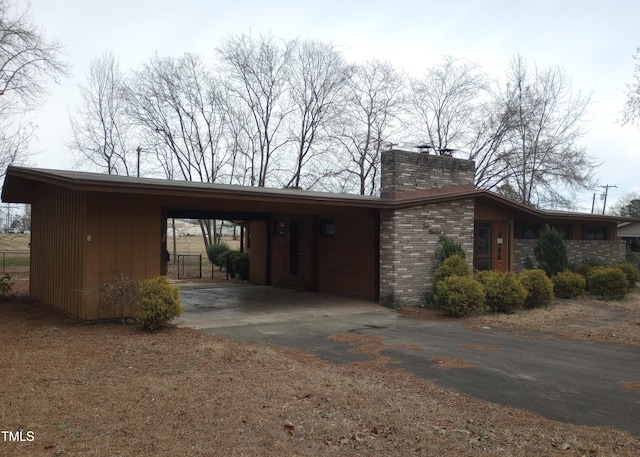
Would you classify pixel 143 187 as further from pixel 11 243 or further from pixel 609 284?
pixel 11 243

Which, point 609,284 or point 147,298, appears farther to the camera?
point 609,284

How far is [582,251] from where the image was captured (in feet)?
65.4

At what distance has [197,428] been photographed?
4.49 m

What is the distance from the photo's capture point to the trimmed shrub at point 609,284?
51.7 ft

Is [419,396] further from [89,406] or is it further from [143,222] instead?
[143,222]

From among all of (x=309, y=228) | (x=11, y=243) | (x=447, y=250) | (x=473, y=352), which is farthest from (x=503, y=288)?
(x=11, y=243)

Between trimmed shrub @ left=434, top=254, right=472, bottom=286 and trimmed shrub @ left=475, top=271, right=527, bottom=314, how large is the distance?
2.23 feet

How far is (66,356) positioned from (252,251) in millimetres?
12937

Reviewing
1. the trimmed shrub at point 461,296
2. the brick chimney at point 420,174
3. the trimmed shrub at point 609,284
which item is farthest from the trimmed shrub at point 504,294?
the trimmed shrub at point 609,284

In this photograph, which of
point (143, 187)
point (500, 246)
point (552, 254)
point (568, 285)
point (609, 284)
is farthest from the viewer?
point (552, 254)

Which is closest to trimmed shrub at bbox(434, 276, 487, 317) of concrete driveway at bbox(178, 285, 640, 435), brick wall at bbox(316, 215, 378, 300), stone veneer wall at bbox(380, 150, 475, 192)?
concrete driveway at bbox(178, 285, 640, 435)

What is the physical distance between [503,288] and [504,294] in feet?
0.47

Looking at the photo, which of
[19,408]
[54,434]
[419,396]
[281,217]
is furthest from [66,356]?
[281,217]

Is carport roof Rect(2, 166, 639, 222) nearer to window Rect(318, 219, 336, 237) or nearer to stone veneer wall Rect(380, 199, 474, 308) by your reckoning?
stone veneer wall Rect(380, 199, 474, 308)
